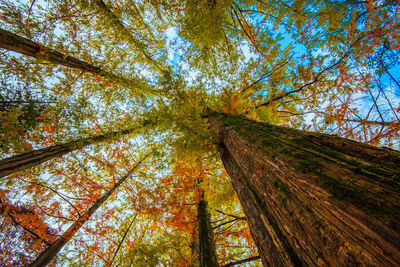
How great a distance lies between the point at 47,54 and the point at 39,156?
7.70 feet

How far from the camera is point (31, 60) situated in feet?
11.9

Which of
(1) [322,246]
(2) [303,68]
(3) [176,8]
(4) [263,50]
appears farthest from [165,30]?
(1) [322,246]

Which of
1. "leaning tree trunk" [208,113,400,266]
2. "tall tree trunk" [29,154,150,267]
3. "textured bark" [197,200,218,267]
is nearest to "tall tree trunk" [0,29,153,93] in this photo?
"tall tree trunk" [29,154,150,267]

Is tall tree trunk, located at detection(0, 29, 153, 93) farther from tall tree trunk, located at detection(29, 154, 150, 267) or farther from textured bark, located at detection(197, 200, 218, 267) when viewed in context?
textured bark, located at detection(197, 200, 218, 267)

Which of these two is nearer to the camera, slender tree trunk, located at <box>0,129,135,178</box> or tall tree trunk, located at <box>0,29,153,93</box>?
slender tree trunk, located at <box>0,129,135,178</box>

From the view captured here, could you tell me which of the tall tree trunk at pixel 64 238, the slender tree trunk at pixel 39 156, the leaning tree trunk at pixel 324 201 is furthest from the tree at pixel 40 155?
the leaning tree trunk at pixel 324 201

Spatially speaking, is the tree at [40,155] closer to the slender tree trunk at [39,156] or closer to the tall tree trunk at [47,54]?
the slender tree trunk at [39,156]

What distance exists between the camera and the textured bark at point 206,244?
3.14 m

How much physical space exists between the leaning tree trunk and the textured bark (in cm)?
245

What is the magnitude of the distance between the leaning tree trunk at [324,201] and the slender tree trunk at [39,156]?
4.33 meters

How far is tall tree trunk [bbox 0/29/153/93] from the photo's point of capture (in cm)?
288

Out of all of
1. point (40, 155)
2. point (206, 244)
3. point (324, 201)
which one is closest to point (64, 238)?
point (40, 155)

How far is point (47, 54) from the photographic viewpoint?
10.5 ft

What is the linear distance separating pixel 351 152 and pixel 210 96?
4.79 meters
